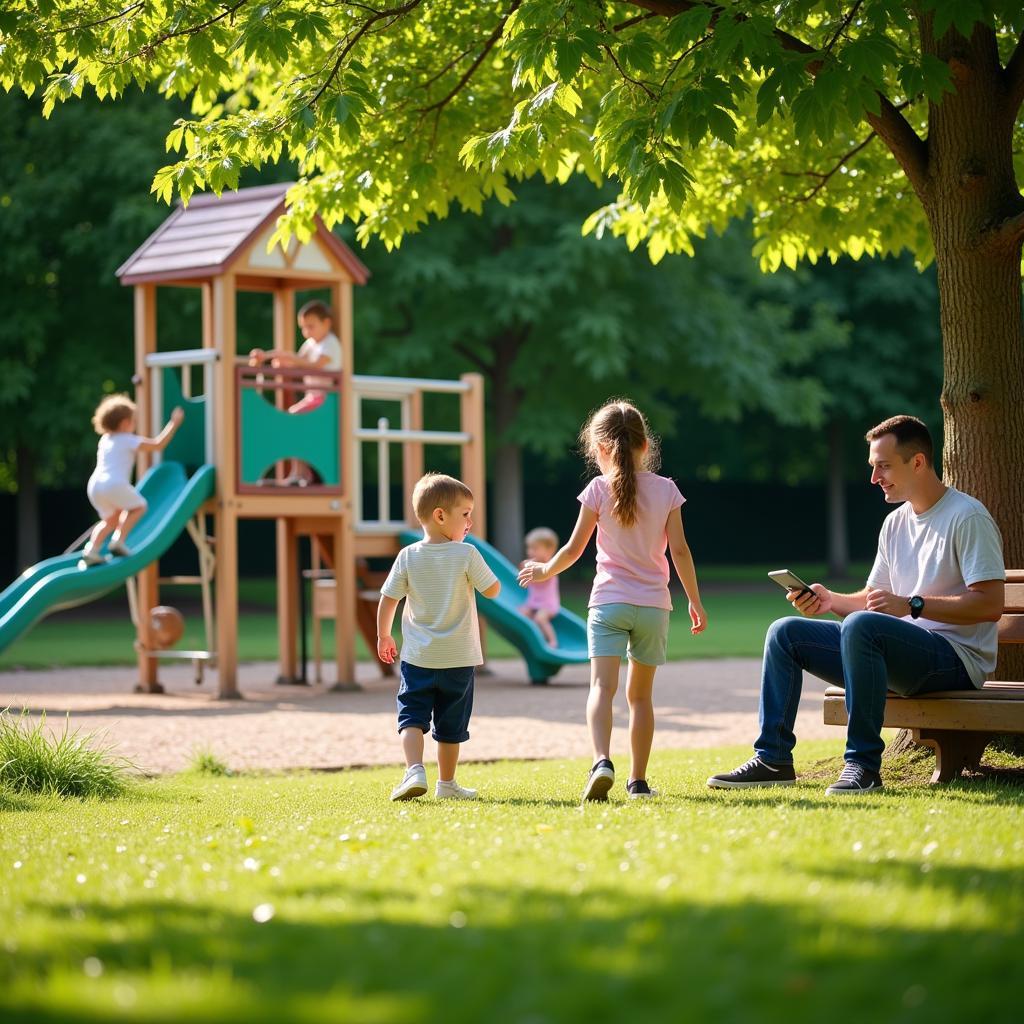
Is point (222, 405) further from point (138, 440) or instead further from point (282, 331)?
point (282, 331)

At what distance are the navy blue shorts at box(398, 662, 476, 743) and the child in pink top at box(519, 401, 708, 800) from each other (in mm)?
656

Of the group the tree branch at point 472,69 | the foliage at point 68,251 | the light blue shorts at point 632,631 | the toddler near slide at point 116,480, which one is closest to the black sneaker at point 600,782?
the light blue shorts at point 632,631

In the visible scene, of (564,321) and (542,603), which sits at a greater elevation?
(564,321)

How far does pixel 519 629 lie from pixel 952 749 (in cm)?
847

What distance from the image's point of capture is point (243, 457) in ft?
48.2

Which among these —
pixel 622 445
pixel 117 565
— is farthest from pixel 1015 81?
pixel 117 565

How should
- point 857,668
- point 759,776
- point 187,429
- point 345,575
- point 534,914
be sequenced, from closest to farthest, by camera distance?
point 534,914, point 857,668, point 759,776, point 187,429, point 345,575

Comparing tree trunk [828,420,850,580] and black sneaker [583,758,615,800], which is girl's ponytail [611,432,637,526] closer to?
black sneaker [583,758,615,800]

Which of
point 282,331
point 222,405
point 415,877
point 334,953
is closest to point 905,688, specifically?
point 415,877

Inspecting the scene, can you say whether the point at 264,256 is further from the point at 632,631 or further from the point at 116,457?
the point at 632,631

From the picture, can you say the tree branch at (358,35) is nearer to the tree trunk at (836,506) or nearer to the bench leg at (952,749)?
the bench leg at (952,749)

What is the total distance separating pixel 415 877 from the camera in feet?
15.0

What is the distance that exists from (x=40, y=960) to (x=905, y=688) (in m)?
4.09

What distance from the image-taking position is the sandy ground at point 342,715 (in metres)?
10.2
